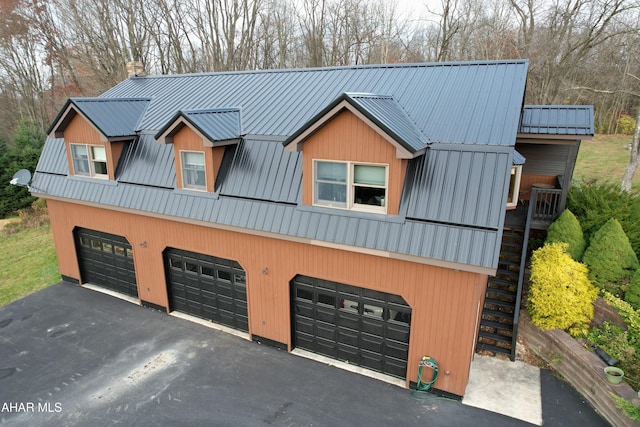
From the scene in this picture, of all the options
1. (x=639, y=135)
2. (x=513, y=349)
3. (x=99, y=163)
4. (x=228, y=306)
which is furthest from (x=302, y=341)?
(x=639, y=135)

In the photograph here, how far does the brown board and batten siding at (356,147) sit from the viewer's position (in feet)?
26.2

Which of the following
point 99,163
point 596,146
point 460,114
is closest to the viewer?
point 460,114

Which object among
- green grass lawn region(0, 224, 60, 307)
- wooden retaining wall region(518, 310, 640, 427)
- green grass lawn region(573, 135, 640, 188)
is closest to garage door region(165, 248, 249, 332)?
green grass lawn region(0, 224, 60, 307)

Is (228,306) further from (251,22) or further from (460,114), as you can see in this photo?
(251,22)

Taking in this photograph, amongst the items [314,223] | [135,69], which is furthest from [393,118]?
[135,69]

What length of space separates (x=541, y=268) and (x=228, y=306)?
338 inches

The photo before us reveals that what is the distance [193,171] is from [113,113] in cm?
387

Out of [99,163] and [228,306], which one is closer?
[228,306]

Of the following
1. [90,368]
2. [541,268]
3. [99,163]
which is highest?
[99,163]

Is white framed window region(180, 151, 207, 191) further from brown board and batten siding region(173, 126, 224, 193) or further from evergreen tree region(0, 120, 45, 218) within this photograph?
evergreen tree region(0, 120, 45, 218)

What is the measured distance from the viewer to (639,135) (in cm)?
1714

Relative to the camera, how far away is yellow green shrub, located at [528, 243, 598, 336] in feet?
30.9

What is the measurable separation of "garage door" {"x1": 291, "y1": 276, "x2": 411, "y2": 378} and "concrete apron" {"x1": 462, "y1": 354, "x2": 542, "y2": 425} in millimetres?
1683

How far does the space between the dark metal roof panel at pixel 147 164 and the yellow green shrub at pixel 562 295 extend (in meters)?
10.1
